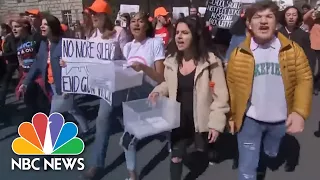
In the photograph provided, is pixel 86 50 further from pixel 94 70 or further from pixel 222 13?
pixel 222 13

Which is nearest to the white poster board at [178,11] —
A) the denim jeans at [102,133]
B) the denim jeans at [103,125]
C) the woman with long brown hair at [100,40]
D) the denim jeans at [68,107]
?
the woman with long brown hair at [100,40]

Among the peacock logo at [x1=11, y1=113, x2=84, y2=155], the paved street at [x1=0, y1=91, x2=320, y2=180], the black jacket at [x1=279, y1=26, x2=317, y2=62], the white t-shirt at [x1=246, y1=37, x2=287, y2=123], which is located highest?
the black jacket at [x1=279, y1=26, x2=317, y2=62]

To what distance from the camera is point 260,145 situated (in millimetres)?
2967

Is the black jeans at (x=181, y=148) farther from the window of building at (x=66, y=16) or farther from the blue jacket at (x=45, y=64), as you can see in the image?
the window of building at (x=66, y=16)

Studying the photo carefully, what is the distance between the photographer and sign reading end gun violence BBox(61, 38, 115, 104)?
117 inches

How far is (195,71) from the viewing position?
9.21ft

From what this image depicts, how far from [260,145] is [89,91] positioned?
4.31 feet

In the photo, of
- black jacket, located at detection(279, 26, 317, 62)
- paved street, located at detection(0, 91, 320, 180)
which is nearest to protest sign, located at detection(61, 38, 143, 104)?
paved street, located at detection(0, 91, 320, 180)

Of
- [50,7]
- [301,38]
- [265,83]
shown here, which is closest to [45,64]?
[50,7]

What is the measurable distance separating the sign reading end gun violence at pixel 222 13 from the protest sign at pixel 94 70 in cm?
69

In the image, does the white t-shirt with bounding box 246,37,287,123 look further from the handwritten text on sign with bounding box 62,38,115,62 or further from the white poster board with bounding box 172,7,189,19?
the handwritten text on sign with bounding box 62,38,115,62

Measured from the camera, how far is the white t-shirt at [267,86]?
8.93 ft

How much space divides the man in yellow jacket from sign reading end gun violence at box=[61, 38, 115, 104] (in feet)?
2.90

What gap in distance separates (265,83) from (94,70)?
1.22 metres
